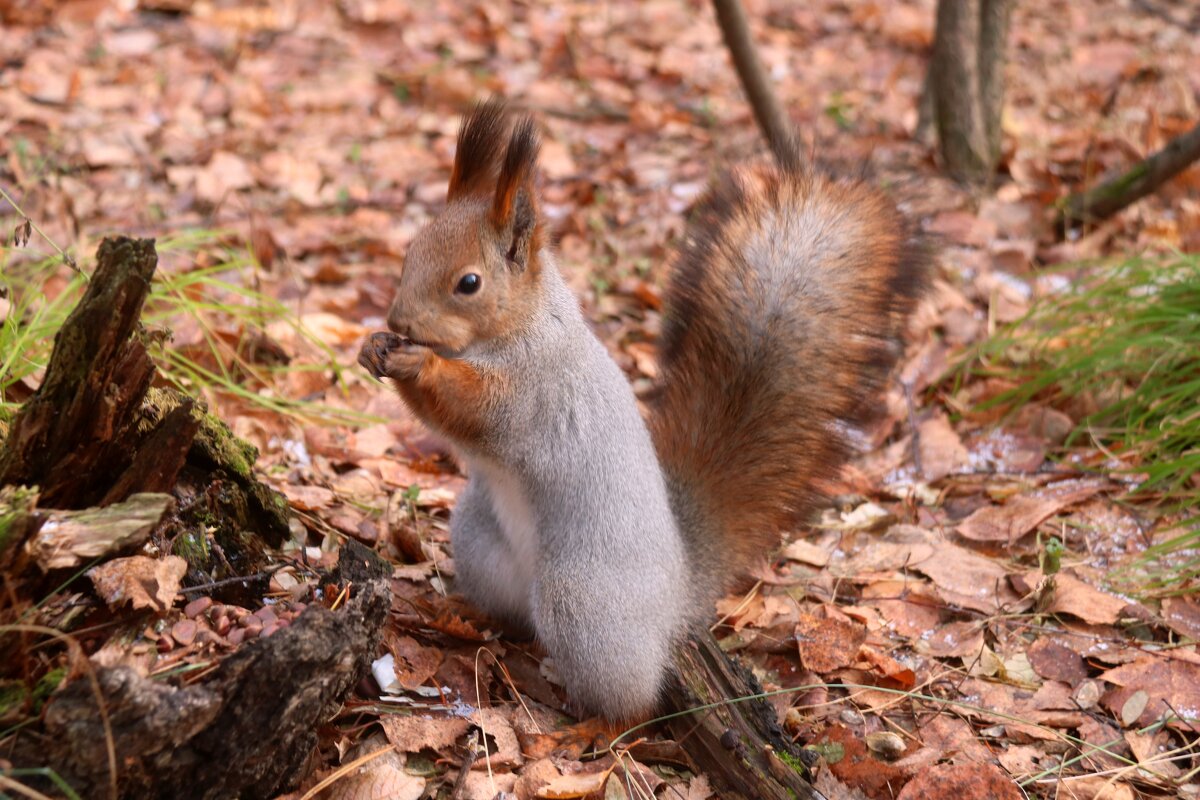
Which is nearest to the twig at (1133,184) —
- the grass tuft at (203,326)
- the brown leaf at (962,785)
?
the brown leaf at (962,785)

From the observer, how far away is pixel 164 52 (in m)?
5.48

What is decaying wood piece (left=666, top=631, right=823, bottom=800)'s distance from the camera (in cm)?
216

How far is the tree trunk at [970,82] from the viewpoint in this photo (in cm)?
462

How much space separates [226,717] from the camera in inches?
66.9

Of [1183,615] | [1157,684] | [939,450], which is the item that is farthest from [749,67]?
[1157,684]

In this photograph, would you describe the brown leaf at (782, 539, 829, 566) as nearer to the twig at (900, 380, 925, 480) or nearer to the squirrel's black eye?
the twig at (900, 380, 925, 480)

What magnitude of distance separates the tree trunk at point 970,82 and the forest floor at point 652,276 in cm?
19

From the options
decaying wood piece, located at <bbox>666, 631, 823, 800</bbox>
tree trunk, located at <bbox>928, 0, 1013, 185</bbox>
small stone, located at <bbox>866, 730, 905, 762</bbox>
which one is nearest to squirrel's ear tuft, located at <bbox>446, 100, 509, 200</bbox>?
decaying wood piece, located at <bbox>666, 631, 823, 800</bbox>

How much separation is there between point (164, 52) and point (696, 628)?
4.45m

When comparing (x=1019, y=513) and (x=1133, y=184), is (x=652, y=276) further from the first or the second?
(x=1133, y=184)

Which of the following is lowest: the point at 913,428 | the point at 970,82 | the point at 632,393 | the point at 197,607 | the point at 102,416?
the point at 913,428

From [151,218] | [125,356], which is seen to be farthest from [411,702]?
[151,218]

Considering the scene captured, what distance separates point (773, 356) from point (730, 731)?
884 millimetres

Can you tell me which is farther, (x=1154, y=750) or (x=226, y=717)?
(x=1154, y=750)
